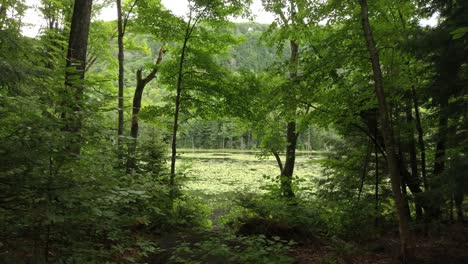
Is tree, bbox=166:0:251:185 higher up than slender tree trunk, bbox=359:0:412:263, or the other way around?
tree, bbox=166:0:251:185

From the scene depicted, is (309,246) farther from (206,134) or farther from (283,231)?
(206,134)

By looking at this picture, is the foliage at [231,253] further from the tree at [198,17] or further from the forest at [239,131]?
the tree at [198,17]

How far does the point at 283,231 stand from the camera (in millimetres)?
6230

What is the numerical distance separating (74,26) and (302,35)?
4.93m

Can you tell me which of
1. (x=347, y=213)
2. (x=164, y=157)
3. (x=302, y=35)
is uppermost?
(x=302, y=35)

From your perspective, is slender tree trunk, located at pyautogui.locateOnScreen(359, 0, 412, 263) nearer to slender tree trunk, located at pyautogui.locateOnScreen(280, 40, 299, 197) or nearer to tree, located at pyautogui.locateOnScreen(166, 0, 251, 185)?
slender tree trunk, located at pyautogui.locateOnScreen(280, 40, 299, 197)

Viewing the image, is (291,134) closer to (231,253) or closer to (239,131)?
(239,131)

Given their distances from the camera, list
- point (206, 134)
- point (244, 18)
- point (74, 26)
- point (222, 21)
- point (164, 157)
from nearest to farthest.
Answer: point (74, 26)
point (222, 21)
point (244, 18)
point (164, 157)
point (206, 134)

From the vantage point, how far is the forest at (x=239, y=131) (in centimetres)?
272

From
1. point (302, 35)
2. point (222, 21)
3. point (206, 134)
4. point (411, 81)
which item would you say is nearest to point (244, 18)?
point (222, 21)

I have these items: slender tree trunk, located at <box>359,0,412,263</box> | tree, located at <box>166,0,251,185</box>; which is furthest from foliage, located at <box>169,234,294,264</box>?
tree, located at <box>166,0,251,185</box>

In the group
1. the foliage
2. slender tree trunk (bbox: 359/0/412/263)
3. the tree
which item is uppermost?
the tree

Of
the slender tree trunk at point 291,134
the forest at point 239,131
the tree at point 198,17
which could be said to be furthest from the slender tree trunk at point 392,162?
the tree at point 198,17

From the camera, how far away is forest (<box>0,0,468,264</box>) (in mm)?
2725
